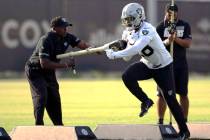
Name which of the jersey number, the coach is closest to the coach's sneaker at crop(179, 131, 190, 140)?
the jersey number

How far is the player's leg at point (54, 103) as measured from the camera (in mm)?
15562

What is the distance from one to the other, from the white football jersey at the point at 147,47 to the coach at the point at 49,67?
118cm

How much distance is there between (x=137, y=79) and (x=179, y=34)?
9.13 feet

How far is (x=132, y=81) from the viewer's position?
14.3m

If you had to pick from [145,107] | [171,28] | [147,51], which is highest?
[147,51]

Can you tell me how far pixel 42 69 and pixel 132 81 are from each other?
1832 millimetres

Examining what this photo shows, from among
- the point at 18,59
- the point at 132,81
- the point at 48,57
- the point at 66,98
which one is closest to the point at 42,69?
the point at 48,57

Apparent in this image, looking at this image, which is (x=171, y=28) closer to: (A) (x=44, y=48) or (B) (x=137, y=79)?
(B) (x=137, y=79)

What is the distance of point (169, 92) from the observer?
14.4m

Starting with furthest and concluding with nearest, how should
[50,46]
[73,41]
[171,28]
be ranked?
1. [171,28]
2. [73,41]
3. [50,46]

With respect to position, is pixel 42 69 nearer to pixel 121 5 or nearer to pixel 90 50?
pixel 90 50

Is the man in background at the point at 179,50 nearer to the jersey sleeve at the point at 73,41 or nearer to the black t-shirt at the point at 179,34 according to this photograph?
the black t-shirt at the point at 179,34

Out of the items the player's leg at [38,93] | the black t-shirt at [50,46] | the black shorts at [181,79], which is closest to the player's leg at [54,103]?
the player's leg at [38,93]

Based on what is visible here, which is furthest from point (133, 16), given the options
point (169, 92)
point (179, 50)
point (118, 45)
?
point (179, 50)
